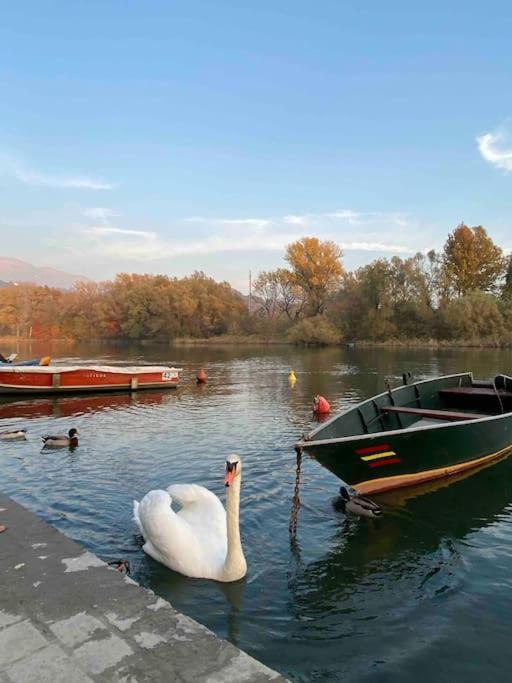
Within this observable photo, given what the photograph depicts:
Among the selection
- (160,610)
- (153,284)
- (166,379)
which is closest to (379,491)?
(160,610)

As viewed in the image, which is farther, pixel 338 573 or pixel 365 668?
pixel 338 573

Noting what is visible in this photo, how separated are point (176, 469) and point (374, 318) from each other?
2320 inches

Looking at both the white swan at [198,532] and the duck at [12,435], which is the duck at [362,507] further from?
the duck at [12,435]

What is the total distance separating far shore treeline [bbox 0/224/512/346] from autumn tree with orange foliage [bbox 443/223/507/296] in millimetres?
137

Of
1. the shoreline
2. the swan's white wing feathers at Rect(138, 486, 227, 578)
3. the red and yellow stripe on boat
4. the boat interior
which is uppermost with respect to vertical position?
the shoreline

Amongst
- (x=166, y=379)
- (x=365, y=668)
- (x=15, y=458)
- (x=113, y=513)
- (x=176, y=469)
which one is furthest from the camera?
(x=166, y=379)

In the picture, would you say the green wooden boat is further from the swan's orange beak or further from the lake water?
the swan's orange beak

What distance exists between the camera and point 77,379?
21156 millimetres

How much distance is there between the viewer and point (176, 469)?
34.0 ft

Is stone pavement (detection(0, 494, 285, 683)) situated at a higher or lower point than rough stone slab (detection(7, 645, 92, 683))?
lower

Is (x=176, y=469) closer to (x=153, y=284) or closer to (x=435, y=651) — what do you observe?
(x=435, y=651)

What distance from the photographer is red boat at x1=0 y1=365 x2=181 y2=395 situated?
20.1 metres

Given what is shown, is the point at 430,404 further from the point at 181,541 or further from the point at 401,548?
the point at 181,541

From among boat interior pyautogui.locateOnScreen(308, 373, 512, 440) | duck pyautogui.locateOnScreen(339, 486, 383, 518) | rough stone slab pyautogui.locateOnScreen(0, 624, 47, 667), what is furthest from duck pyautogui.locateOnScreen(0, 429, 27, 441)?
rough stone slab pyautogui.locateOnScreen(0, 624, 47, 667)
